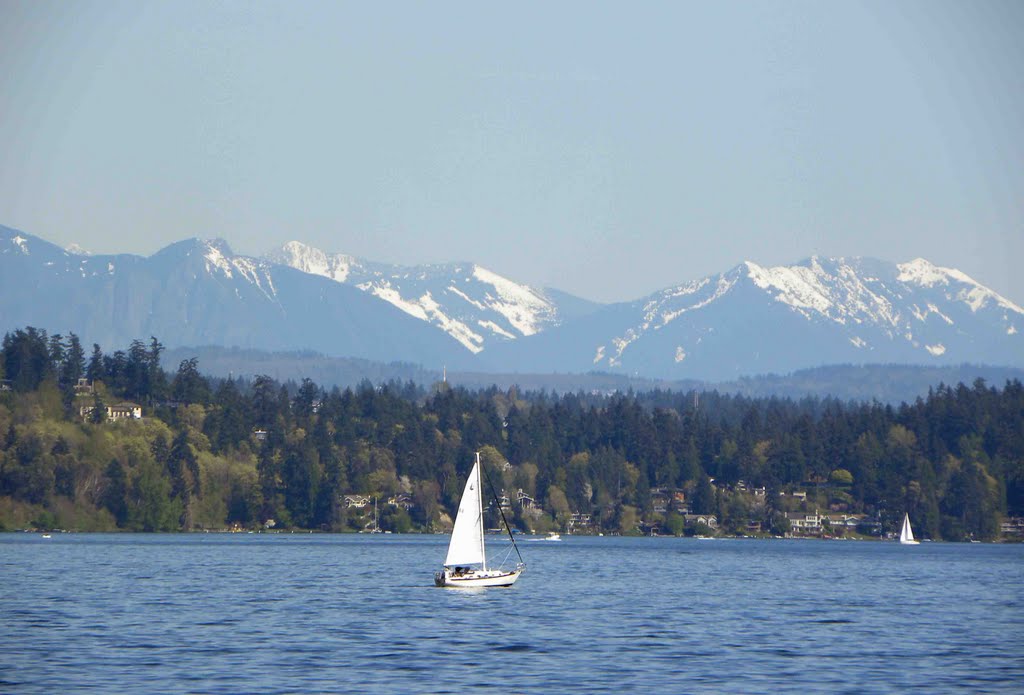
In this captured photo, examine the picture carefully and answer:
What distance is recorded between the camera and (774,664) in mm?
66938

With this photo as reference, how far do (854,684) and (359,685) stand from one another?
17677mm

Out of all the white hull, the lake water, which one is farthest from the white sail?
the lake water

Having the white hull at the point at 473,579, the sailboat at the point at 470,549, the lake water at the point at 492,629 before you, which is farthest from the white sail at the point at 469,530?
the lake water at the point at 492,629

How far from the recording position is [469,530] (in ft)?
336

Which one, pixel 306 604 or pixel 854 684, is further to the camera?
pixel 306 604

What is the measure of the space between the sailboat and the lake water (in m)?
1.36

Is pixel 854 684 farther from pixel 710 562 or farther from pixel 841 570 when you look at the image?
pixel 710 562

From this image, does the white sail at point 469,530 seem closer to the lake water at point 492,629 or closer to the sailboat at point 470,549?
the sailboat at point 470,549

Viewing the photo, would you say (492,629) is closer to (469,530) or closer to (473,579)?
(469,530)

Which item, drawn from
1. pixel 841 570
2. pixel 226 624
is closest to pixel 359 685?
pixel 226 624

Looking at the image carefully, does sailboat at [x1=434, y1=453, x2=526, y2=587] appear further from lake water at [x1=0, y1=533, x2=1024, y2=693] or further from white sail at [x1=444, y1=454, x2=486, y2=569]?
lake water at [x1=0, y1=533, x2=1024, y2=693]

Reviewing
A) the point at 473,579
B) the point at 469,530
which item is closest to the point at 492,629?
the point at 469,530

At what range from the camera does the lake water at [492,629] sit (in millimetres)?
61219

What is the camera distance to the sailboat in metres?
101
